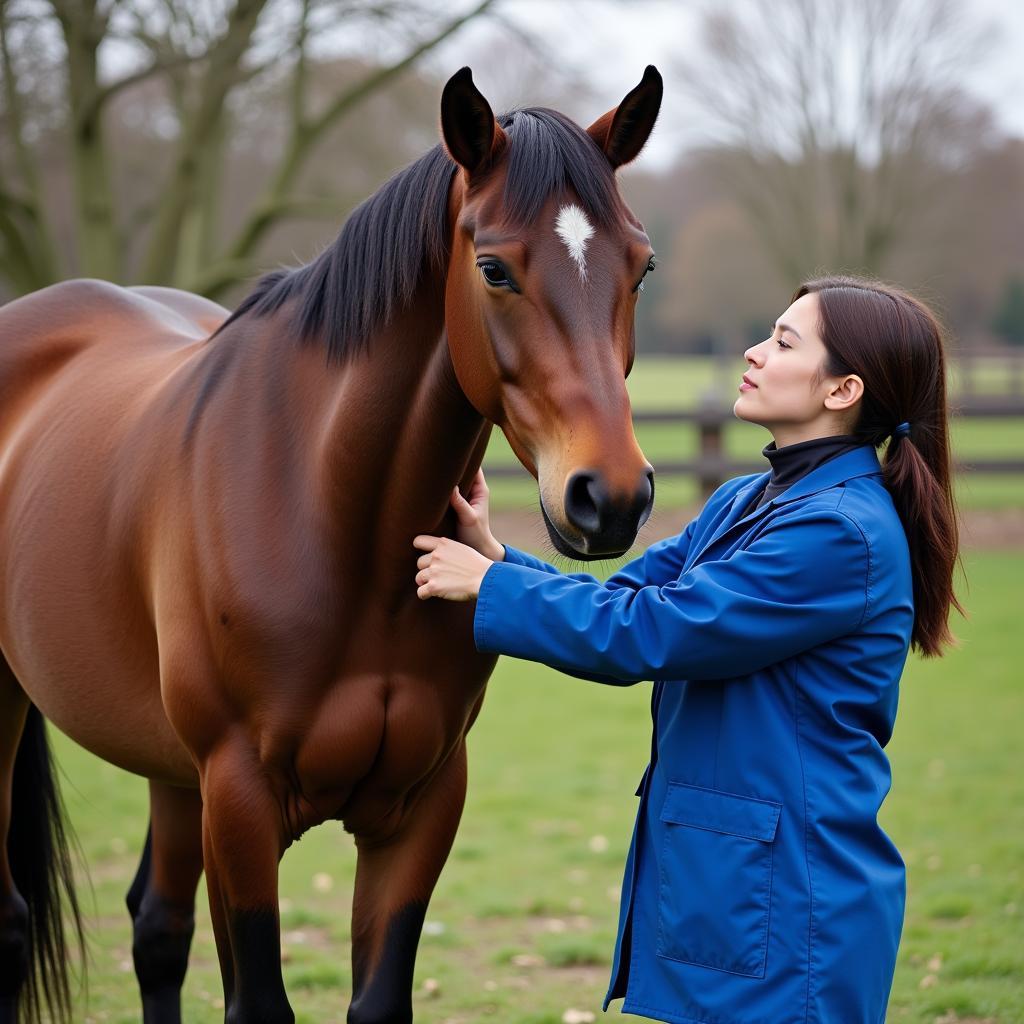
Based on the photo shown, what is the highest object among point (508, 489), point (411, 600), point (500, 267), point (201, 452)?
point (500, 267)

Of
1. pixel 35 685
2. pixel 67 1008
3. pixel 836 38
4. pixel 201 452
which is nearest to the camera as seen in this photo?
pixel 201 452

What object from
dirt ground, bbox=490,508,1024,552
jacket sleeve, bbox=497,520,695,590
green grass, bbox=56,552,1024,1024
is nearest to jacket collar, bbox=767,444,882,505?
jacket sleeve, bbox=497,520,695,590

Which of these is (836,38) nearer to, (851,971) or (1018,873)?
(1018,873)

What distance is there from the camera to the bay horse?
1.96 meters

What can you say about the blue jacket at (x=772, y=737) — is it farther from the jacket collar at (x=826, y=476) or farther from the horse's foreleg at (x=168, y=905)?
the horse's foreleg at (x=168, y=905)

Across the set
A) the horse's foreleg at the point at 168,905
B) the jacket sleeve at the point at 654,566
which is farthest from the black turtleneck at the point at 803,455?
the horse's foreleg at the point at 168,905

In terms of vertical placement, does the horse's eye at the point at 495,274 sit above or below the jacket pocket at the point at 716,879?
above

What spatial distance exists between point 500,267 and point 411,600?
72 cm

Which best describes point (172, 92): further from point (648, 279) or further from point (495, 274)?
point (495, 274)

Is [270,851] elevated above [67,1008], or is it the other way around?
[270,851]

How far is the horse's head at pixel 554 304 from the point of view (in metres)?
1.84

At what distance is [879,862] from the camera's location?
208 centimetres

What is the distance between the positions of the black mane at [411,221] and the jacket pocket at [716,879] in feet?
3.35

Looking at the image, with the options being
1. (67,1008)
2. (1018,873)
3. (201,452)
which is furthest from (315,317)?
(1018,873)
